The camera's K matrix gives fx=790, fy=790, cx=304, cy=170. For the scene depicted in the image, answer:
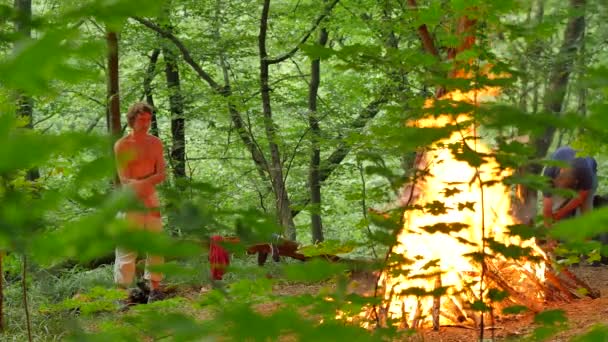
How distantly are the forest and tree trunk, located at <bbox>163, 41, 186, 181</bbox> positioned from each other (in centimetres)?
4

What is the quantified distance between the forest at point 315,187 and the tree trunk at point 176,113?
0.04 metres

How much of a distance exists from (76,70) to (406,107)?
115 inches

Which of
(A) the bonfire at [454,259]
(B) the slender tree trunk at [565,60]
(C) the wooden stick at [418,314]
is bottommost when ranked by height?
(C) the wooden stick at [418,314]

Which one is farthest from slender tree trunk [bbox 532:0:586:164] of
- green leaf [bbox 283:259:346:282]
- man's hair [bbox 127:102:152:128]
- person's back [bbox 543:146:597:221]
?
green leaf [bbox 283:259:346:282]

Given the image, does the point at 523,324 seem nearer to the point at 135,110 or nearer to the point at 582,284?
the point at 582,284

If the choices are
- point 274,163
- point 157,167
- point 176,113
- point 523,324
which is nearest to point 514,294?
point 523,324

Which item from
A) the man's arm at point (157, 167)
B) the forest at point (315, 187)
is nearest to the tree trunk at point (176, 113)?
the forest at point (315, 187)

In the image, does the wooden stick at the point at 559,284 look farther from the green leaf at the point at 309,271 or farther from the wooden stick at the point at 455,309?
the green leaf at the point at 309,271

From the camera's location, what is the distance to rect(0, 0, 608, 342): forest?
1.01m

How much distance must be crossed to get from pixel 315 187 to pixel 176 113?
255 cm

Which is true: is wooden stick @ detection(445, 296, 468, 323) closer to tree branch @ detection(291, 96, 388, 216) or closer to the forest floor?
the forest floor

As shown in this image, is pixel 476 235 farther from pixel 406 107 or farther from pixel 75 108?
pixel 75 108

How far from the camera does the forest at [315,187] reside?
3.30ft

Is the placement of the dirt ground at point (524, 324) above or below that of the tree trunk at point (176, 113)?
below
